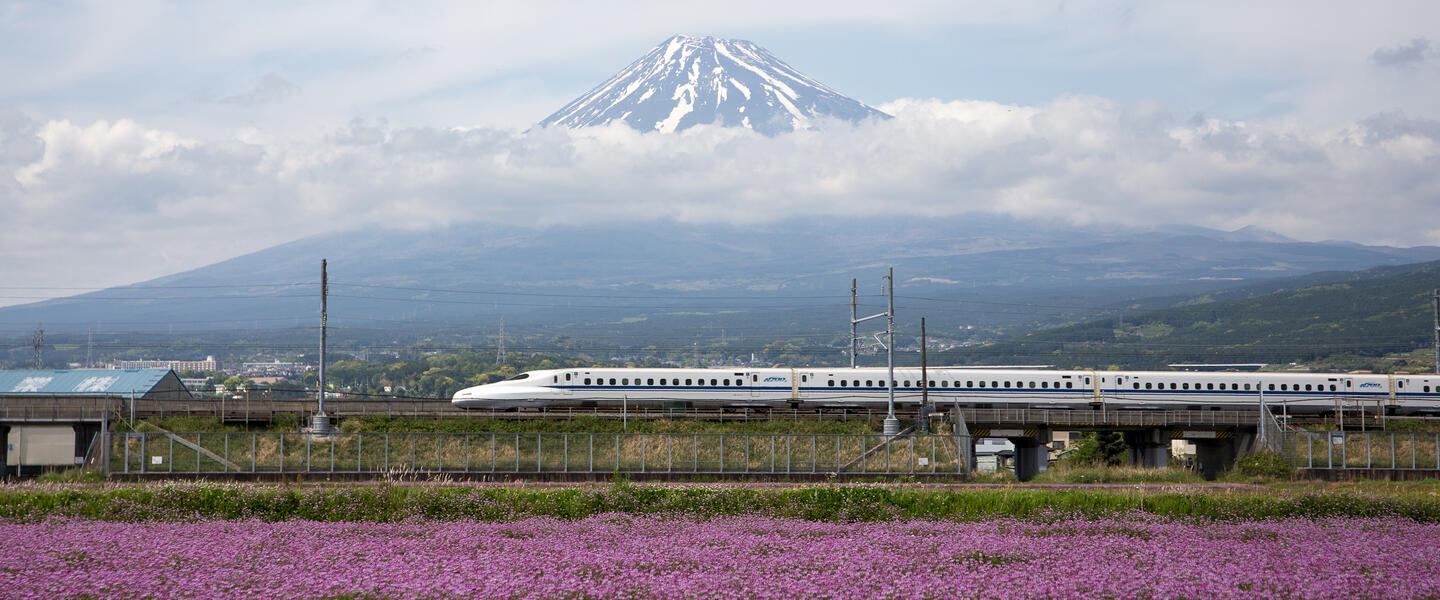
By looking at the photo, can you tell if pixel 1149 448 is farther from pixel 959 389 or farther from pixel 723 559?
pixel 723 559

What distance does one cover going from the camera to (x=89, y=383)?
71312 millimetres

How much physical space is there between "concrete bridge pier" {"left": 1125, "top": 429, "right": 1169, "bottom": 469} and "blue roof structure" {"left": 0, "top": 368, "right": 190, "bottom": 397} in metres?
59.3

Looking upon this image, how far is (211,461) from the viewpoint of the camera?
46562 mm

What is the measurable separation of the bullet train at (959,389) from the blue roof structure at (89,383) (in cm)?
2398

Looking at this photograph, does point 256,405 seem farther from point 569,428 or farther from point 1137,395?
point 1137,395

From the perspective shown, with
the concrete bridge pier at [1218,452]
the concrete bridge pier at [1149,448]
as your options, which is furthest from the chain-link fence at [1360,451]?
the concrete bridge pier at [1149,448]

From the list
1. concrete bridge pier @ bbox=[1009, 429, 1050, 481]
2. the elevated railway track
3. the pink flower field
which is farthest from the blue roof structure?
concrete bridge pier @ bbox=[1009, 429, 1050, 481]

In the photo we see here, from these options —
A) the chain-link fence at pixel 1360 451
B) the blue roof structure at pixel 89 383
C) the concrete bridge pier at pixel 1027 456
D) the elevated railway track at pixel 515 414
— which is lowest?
the concrete bridge pier at pixel 1027 456

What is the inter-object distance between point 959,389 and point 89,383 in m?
54.1

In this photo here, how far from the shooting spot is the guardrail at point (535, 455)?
142 feet

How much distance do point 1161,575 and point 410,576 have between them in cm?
1116

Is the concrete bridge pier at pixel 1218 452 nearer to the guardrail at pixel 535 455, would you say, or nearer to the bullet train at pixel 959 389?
the bullet train at pixel 959 389

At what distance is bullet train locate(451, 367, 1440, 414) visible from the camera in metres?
62.4

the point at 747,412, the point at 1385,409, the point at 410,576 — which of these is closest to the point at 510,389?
the point at 747,412
